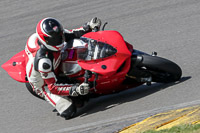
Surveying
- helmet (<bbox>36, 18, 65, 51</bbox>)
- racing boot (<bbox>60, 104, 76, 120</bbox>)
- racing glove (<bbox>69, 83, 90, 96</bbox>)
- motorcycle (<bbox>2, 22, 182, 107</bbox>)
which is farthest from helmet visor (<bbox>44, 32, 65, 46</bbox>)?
racing boot (<bbox>60, 104, 76, 120</bbox>)

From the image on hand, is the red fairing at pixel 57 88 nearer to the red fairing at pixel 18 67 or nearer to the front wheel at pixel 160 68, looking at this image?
the red fairing at pixel 18 67

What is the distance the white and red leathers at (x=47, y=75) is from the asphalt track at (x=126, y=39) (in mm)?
352

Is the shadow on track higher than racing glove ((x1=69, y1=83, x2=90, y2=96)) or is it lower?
lower

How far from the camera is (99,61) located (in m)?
6.68

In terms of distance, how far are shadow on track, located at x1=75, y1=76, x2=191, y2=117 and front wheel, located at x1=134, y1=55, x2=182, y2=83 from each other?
0.13 meters

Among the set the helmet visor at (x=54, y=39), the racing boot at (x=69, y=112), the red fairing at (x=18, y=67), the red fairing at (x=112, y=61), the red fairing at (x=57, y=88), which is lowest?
the racing boot at (x=69, y=112)

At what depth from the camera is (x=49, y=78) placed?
6766 mm

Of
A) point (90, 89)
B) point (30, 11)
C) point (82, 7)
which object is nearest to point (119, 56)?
point (90, 89)

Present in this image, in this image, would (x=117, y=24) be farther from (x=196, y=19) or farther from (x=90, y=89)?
(x=90, y=89)

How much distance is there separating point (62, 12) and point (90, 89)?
5.70 m

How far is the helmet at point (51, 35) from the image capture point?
657 centimetres

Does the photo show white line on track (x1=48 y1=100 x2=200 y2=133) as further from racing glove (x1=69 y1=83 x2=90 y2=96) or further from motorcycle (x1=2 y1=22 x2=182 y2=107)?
motorcycle (x1=2 y1=22 x2=182 y2=107)

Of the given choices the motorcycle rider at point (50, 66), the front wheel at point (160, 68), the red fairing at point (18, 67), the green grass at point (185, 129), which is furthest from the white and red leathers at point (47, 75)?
the green grass at point (185, 129)

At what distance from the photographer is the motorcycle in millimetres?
6605
